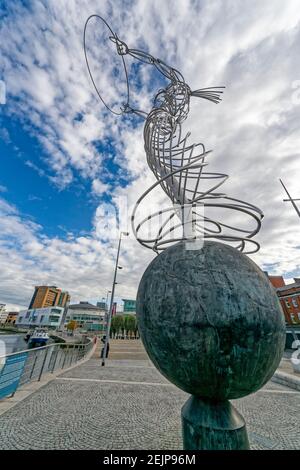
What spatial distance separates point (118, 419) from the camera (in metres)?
4.67

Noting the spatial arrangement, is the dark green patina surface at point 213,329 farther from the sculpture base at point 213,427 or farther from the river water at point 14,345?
the river water at point 14,345

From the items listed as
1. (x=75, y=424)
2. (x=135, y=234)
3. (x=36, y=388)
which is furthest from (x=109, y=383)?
(x=135, y=234)

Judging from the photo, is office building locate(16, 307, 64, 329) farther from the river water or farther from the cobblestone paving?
the cobblestone paving

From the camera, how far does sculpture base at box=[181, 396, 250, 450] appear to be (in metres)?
1.93

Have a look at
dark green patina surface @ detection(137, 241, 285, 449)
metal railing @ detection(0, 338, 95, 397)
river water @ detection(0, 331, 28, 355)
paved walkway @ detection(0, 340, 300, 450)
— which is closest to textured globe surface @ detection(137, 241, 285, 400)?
dark green patina surface @ detection(137, 241, 285, 449)

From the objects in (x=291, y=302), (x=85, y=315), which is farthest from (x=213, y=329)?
(x=85, y=315)

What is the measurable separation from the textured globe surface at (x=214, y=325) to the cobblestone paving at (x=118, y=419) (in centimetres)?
271

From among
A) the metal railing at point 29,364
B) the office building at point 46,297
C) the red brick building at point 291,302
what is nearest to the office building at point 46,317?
the office building at point 46,297

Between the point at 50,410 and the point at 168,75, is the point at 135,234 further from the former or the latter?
the point at 50,410

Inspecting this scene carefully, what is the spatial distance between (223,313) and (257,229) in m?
1.71

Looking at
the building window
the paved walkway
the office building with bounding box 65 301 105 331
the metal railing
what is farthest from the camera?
the office building with bounding box 65 301 105 331

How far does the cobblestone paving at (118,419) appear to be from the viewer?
3731mm

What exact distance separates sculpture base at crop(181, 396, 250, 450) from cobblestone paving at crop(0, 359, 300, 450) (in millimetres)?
2235

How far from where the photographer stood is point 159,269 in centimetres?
247
